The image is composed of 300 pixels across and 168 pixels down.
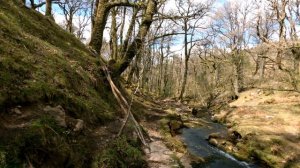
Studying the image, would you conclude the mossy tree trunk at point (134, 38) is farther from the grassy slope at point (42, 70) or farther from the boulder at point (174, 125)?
the boulder at point (174, 125)

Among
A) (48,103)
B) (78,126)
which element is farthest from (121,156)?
(48,103)

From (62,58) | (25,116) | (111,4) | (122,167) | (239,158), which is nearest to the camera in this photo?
(25,116)

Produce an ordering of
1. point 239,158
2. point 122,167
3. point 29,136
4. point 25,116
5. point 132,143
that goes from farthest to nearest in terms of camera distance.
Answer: point 239,158, point 132,143, point 122,167, point 25,116, point 29,136

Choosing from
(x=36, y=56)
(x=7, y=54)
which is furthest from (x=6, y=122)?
(x=36, y=56)

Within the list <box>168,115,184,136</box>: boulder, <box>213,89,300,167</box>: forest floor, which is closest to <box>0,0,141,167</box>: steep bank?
<box>168,115,184,136</box>: boulder

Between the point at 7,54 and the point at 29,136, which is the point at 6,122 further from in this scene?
the point at 7,54

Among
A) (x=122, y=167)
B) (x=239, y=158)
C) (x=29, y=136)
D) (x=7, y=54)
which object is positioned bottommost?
(x=239, y=158)

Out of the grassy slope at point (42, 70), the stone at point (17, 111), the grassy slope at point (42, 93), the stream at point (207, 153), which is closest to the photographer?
the grassy slope at point (42, 93)

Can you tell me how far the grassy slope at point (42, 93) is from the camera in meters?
5.59

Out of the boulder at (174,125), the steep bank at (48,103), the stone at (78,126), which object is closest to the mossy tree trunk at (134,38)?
the steep bank at (48,103)

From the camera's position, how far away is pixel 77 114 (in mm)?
8109

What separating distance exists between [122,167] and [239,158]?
21.8 feet

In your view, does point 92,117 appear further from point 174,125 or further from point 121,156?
point 174,125

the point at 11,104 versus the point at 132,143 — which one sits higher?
the point at 11,104
